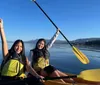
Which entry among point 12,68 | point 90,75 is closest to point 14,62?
point 12,68

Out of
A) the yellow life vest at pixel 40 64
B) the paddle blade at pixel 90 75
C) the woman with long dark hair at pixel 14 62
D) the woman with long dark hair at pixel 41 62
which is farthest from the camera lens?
the yellow life vest at pixel 40 64

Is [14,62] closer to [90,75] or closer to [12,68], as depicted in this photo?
[12,68]

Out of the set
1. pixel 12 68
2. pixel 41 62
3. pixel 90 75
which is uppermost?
pixel 41 62

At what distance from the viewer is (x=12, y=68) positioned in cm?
518

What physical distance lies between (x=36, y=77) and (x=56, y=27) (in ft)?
14.0

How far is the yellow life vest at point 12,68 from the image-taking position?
5.15 m

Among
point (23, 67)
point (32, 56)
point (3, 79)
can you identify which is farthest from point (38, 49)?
point (3, 79)

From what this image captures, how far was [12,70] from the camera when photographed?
5176mm

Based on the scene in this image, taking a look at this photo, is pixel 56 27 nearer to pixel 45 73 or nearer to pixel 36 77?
pixel 45 73

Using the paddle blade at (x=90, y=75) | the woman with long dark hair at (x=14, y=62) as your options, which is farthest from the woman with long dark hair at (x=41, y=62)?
the woman with long dark hair at (x=14, y=62)

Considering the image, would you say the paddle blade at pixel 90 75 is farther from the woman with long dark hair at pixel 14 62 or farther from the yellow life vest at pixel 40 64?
the yellow life vest at pixel 40 64

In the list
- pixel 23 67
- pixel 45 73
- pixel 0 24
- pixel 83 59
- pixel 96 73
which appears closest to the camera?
pixel 0 24

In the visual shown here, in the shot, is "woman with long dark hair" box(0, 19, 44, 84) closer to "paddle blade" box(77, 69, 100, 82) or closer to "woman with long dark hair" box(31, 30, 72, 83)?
"paddle blade" box(77, 69, 100, 82)

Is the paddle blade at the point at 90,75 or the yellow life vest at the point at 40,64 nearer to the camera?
the paddle blade at the point at 90,75
